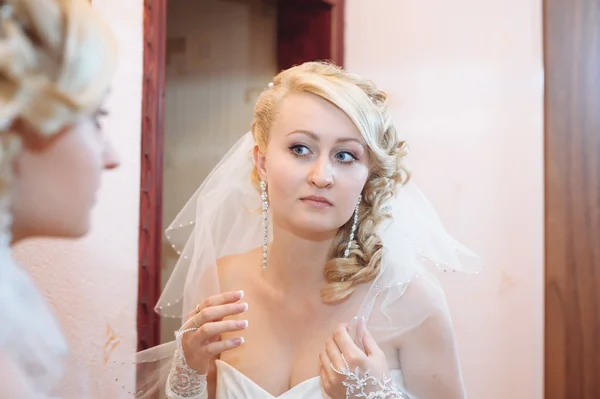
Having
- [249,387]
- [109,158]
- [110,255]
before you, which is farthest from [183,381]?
[109,158]

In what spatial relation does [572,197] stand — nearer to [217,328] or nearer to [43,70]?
[217,328]

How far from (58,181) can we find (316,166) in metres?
0.53

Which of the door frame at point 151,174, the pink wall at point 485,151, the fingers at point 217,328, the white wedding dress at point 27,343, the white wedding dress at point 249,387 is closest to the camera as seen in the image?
the white wedding dress at point 27,343

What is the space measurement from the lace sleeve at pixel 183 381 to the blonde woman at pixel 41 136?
526mm

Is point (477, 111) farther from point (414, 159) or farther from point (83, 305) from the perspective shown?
point (83, 305)

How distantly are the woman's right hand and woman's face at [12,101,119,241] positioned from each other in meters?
0.42

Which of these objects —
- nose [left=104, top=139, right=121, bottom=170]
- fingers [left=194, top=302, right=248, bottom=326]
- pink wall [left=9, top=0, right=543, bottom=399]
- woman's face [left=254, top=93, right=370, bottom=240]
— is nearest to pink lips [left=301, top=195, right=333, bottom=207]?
woman's face [left=254, top=93, right=370, bottom=240]

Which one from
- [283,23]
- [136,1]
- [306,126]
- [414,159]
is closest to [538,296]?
[414,159]

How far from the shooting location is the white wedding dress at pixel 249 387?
1.08 m

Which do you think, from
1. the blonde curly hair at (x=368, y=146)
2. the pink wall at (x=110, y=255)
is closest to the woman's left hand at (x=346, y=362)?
the blonde curly hair at (x=368, y=146)

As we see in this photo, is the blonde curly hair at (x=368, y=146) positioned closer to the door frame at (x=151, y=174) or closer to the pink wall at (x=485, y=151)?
the door frame at (x=151, y=174)

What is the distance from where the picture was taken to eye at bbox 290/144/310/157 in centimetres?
106

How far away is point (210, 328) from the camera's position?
39.7 inches

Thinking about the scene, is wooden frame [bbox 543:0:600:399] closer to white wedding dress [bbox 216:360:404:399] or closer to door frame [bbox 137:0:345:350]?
white wedding dress [bbox 216:360:404:399]
